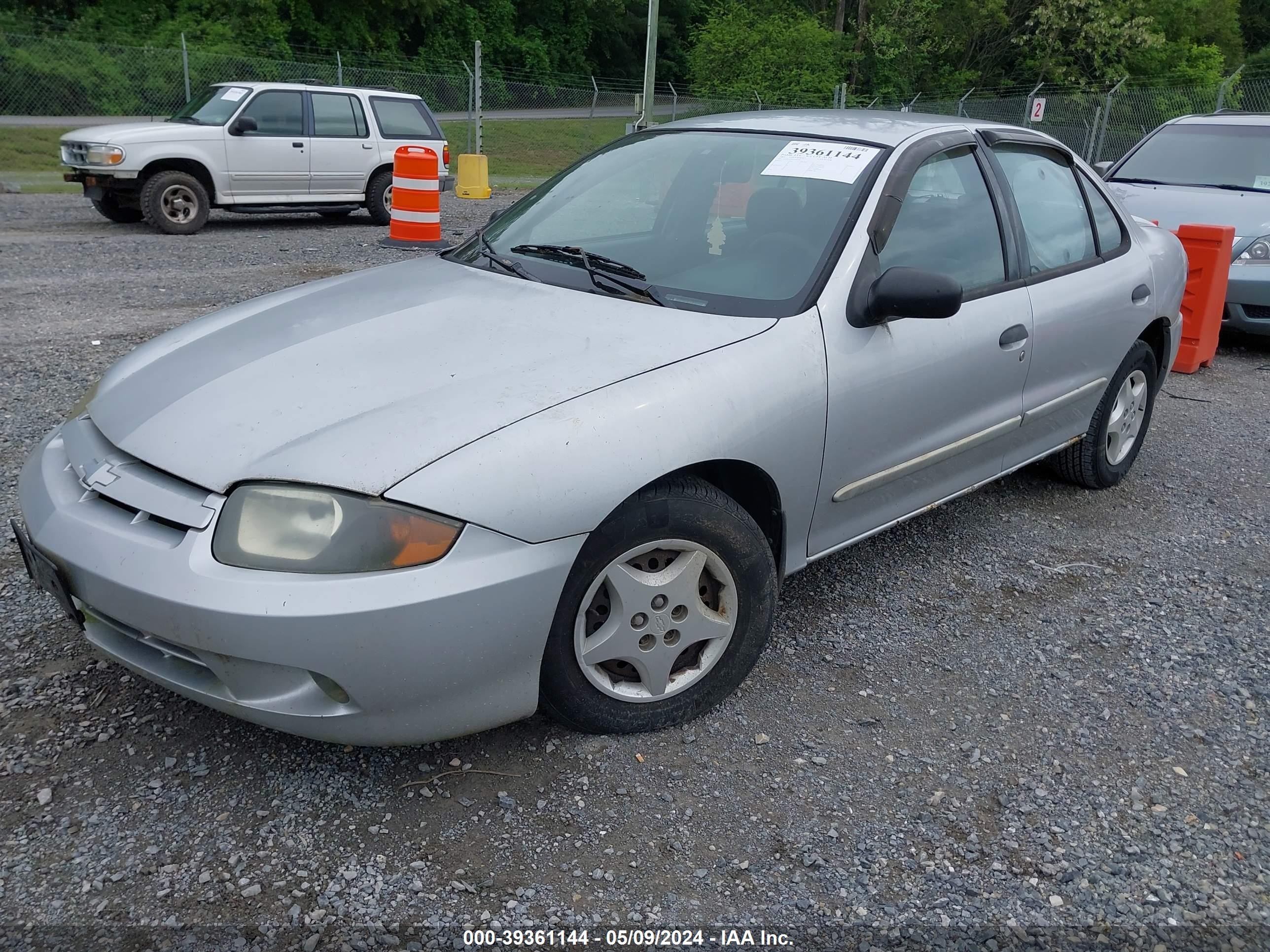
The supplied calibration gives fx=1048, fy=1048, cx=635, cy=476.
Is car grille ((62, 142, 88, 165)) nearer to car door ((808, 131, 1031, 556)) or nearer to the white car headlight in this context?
the white car headlight

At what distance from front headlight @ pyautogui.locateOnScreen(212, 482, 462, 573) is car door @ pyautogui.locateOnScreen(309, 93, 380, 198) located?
11.3 m

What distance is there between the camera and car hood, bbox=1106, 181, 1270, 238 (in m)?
7.44

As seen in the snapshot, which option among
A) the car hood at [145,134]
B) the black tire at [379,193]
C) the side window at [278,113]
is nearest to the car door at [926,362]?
the car hood at [145,134]

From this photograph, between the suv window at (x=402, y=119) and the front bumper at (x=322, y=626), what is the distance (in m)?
11.7

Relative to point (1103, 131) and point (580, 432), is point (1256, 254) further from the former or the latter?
point (1103, 131)

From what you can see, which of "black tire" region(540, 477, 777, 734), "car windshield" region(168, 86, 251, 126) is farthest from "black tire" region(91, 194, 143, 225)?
"black tire" region(540, 477, 777, 734)

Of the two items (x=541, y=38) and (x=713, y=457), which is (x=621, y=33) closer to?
(x=541, y=38)

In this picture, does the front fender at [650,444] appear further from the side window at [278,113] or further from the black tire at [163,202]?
the side window at [278,113]

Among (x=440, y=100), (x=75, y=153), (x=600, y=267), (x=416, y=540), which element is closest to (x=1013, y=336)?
(x=600, y=267)

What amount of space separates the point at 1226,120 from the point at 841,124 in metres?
6.55

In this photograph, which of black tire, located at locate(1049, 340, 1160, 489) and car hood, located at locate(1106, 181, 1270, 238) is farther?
car hood, located at locate(1106, 181, 1270, 238)

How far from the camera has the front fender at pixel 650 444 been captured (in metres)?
2.29

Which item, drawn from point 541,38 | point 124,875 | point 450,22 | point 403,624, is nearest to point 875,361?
point 403,624

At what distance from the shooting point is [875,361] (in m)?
3.08
